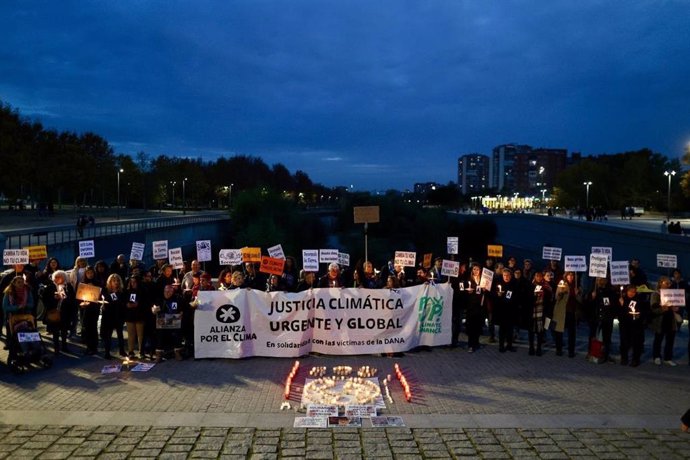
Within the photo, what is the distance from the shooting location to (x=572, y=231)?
182ft

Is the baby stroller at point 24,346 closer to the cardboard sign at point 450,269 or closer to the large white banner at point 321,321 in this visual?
the large white banner at point 321,321

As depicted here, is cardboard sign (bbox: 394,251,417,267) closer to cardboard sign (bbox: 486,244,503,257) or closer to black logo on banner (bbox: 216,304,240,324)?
cardboard sign (bbox: 486,244,503,257)

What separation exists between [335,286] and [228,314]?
2.48 m

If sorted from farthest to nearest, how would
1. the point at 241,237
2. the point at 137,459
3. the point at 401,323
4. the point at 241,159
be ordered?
the point at 241,159 → the point at 241,237 → the point at 401,323 → the point at 137,459

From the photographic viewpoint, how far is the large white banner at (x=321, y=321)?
11812 millimetres

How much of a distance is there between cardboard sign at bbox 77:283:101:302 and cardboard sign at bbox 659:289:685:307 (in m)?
Result: 11.5

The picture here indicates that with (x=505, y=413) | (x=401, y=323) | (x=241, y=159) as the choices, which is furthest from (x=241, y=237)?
(x=241, y=159)

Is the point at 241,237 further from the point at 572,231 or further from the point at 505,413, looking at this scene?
the point at 505,413

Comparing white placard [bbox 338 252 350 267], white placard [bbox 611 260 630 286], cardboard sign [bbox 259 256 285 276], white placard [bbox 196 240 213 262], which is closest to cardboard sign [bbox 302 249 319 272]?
cardboard sign [bbox 259 256 285 276]

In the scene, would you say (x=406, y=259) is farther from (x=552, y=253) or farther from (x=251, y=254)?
(x=552, y=253)

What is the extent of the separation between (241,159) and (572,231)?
9920 cm

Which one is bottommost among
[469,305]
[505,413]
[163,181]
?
[505,413]

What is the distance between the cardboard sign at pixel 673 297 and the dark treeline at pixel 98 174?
53.2 metres

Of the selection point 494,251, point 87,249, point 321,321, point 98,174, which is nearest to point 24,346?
point 87,249
